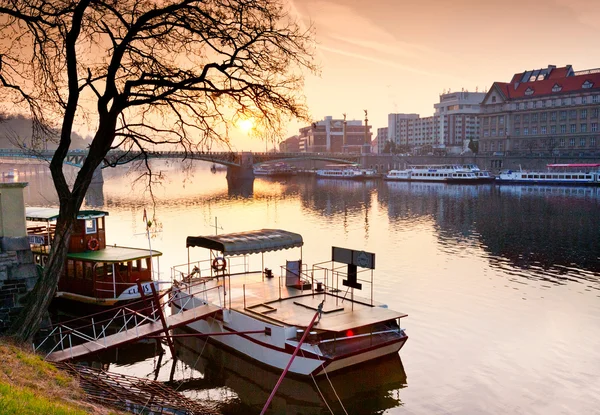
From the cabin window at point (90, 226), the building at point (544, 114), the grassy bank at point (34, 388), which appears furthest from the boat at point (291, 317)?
the building at point (544, 114)

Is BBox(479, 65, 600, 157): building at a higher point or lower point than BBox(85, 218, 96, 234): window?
higher

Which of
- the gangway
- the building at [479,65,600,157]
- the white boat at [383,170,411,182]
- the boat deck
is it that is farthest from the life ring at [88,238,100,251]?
the building at [479,65,600,157]

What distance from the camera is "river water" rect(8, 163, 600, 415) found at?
2147cm

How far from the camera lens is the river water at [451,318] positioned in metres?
21.5

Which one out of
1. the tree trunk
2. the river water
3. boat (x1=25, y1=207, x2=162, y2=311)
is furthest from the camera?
boat (x1=25, y1=207, x2=162, y2=311)

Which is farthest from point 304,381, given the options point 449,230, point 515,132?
point 515,132

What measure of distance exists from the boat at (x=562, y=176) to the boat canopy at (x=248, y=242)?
117 metres

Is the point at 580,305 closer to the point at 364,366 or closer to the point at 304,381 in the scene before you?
the point at 364,366

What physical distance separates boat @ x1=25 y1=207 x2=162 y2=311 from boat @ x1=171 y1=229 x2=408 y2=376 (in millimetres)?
3501

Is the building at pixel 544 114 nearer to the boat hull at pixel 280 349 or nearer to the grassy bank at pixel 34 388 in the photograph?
the boat hull at pixel 280 349

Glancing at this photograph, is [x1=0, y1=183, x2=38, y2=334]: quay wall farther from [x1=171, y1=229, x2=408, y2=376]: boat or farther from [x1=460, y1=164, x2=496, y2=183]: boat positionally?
[x1=460, y1=164, x2=496, y2=183]: boat

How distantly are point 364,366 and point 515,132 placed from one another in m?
168

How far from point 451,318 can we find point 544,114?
156 m

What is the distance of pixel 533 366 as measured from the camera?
2422 centimetres
